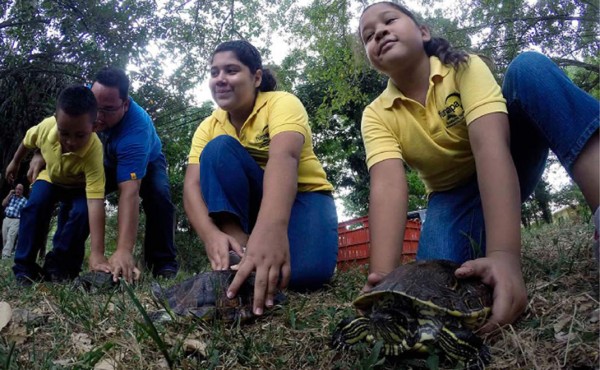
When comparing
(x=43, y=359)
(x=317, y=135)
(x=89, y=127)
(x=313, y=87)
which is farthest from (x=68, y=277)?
(x=317, y=135)

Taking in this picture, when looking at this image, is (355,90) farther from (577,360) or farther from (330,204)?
(577,360)

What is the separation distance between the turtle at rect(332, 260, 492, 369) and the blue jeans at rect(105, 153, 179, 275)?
10.2ft

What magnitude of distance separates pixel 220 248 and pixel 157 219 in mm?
2248

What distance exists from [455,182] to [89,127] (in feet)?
8.19

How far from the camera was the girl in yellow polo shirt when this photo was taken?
69.2 inches

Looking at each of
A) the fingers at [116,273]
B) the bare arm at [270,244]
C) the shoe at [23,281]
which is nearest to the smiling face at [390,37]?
the bare arm at [270,244]

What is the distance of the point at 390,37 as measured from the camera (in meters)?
2.28

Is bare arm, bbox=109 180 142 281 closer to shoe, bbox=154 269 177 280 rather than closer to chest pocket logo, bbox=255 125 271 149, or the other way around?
shoe, bbox=154 269 177 280

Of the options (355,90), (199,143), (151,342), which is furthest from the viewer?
(355,90)

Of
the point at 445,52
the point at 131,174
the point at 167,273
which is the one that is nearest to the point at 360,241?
the point at 167,273

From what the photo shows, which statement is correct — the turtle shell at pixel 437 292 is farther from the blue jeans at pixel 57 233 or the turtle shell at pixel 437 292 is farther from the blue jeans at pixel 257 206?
the blue jeans at pixel 57 233

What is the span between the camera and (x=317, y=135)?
18703mm

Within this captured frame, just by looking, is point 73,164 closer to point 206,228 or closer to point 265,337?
point 206,228

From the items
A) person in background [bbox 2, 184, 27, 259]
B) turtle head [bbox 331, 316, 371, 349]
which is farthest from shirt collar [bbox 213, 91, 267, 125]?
person in background [bbox 2, 184, 27, 259]
